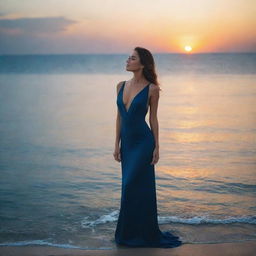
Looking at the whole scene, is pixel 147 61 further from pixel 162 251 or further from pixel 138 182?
pixel 162 251

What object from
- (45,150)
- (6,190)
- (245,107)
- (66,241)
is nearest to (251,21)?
(245,107)

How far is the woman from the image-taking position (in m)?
3.98

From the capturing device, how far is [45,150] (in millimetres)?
9328

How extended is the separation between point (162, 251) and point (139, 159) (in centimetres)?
83

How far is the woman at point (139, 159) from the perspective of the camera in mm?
3984

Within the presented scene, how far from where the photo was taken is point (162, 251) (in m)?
3.83

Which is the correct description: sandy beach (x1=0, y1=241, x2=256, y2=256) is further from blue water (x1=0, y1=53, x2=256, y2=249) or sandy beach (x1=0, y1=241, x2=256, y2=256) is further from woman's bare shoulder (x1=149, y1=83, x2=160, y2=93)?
woman's bare shoulder (x1=149, y1=83, x2=160, y2=93)

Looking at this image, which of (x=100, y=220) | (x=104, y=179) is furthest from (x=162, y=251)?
(x=104, y=179)

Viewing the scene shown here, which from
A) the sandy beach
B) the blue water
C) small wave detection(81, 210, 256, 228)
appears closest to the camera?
the sandy beach

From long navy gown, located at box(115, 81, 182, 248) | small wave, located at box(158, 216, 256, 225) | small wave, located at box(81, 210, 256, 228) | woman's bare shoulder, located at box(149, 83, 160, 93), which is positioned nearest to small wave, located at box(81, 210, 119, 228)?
small wave, located at box(81, 210, 256, 228)

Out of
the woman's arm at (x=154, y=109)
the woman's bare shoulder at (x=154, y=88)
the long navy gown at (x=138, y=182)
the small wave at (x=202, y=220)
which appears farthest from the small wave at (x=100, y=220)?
the woman's bare shoulder at (x=154, y=88)

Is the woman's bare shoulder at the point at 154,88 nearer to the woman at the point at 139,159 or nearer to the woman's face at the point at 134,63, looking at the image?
the woman at the point at 139,159

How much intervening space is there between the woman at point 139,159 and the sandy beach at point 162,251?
125 millimetres

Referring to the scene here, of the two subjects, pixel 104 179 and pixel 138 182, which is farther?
pixel 104 179
